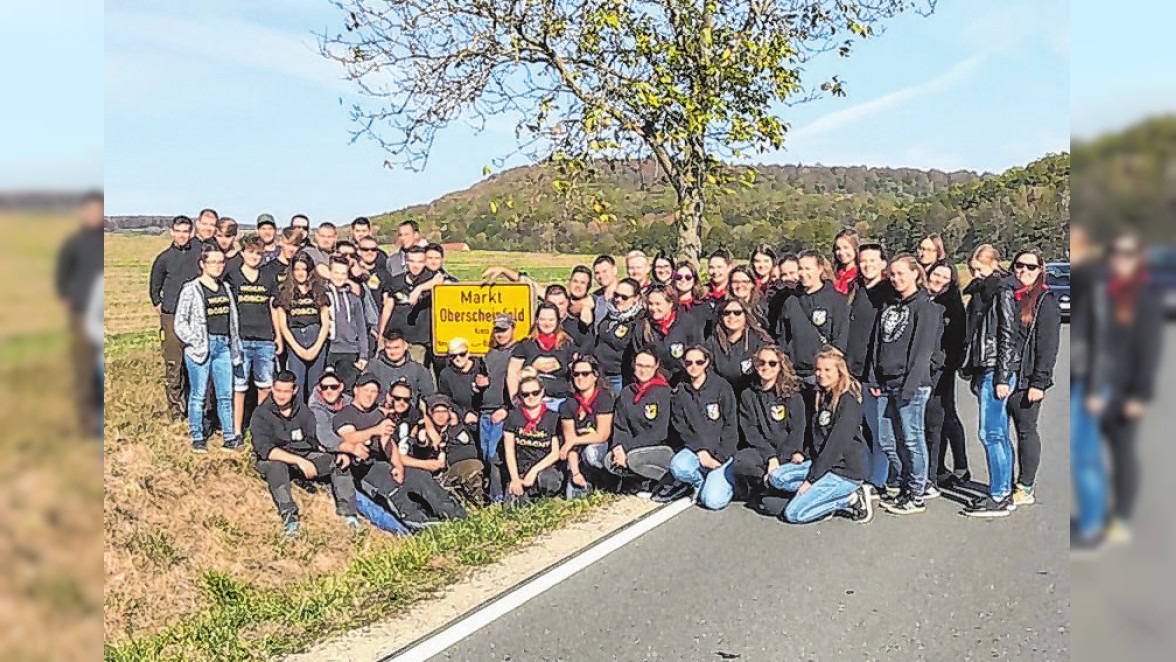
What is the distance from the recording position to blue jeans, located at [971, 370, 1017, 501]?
6871mm

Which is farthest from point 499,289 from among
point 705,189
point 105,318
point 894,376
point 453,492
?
point 105,318

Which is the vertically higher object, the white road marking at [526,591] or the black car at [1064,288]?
the black car at [1064,288]

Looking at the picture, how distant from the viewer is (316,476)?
24.1 feet

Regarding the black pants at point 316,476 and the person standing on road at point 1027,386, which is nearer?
the person standing on road at point 1027,386

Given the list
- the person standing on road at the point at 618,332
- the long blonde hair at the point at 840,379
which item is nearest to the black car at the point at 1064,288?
the long blonde hair at the point at 840,379

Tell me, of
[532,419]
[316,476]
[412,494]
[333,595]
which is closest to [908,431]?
[532,419]

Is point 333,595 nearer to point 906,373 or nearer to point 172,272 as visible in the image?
point 906,373

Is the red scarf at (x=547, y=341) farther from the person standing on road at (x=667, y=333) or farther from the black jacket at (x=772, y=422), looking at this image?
the black jacket at (x=772, y=422)

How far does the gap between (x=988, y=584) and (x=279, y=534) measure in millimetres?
4250

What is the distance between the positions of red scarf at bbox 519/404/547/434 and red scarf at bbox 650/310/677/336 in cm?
100

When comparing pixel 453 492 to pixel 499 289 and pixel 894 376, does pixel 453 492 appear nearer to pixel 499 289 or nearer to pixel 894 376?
pixel 499 289

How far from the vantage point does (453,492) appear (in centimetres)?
771
